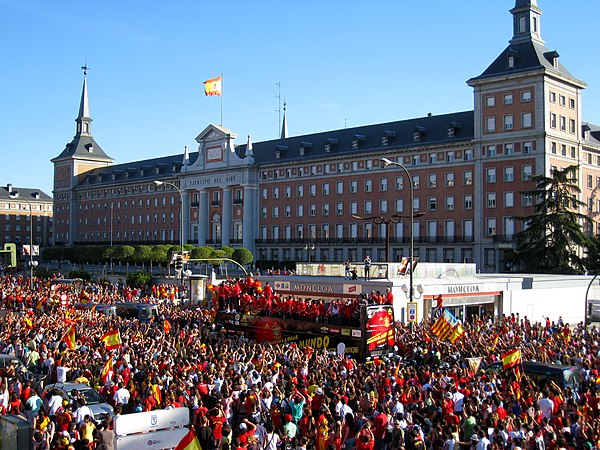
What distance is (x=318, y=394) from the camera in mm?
15438

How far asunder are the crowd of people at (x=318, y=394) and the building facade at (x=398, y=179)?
27.6 metres

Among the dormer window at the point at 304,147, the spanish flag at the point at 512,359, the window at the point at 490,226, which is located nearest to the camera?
the spanish flag at the point at 512,359

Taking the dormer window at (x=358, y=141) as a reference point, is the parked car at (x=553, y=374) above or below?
below

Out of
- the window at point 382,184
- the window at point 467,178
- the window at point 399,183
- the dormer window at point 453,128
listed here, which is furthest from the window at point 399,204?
the dormer window at point 453,128

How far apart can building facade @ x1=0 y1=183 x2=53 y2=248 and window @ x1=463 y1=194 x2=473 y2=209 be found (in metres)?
98.5

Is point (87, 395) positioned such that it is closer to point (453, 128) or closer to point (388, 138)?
point (453, 128)

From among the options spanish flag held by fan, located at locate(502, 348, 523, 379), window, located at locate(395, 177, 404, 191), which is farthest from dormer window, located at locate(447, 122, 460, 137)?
spanish flag held by fan, located at locate(502, 348, 523, 379)

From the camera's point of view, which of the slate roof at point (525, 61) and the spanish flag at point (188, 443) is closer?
the spanish flag at point (188, 443)

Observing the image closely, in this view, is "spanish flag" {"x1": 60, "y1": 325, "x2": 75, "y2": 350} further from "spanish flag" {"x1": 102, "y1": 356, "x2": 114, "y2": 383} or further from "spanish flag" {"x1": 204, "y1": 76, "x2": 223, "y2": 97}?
"spanish flag" {"x1": 204, "y1": 76, "x2": 223, "y2": 97}

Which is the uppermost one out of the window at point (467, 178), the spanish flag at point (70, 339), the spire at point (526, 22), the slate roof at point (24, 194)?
the spire at point (526, 22)

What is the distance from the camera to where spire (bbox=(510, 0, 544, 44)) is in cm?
7144

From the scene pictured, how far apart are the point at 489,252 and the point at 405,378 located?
55.2 meters

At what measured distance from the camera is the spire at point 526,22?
71438mm

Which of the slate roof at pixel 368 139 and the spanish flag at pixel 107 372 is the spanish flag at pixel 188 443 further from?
the slate roof at pixel 368 139
